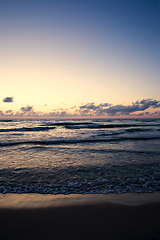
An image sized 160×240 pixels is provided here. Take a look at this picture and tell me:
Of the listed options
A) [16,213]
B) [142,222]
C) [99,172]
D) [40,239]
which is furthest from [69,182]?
[142,222]

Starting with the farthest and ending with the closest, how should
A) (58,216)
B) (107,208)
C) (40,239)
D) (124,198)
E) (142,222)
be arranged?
(124,198), (107,208), (58,216), (142,222), (40,239)

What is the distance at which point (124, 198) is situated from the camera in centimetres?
346

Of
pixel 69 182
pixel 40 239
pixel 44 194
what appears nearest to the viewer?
pixel 40 239

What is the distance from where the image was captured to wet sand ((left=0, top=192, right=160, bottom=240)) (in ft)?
7.60

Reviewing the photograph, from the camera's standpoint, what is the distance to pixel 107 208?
3.05m

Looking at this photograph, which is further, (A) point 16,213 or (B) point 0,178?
(B) point 0,178

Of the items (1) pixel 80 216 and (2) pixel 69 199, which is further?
(2) pixel 69 199

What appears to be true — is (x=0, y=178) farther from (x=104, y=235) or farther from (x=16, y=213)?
(x=104, y=235)

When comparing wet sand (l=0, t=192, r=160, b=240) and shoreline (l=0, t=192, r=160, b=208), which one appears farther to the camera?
shoreline (l=0, t=192, r=160, b=208)

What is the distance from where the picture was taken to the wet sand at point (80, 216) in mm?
2316

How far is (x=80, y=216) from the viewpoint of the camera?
2.81 m

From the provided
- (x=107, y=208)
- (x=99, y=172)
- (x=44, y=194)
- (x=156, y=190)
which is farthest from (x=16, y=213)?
(x=156, y=190)

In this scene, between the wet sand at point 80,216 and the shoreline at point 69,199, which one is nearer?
the wet sand at point 80,216

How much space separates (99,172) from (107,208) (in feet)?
7.01
